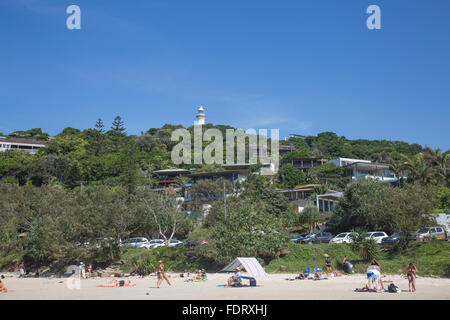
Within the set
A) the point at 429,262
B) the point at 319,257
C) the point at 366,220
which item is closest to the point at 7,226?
the point at 319,257

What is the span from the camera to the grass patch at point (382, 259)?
17769mm

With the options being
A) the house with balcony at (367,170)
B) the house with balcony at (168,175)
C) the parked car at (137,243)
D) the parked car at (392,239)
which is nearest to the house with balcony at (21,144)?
the house with balcony at (168,175)

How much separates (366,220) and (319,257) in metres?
9.58

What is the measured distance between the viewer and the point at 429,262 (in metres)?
18.0

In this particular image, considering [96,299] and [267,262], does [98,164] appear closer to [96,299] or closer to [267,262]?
[267,262]

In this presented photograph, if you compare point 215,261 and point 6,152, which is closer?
point 215,261

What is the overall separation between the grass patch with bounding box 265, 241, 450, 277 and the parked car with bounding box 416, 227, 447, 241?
1.30 meters

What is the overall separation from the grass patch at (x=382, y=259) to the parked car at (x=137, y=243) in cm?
1118

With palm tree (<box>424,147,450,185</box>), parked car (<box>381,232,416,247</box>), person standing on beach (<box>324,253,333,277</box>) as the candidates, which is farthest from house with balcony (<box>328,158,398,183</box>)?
person standing on beach (<box>324,253,333,277</box>)

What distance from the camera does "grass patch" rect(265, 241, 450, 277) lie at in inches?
700

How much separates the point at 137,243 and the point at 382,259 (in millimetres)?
17156

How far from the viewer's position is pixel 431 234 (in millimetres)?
21875

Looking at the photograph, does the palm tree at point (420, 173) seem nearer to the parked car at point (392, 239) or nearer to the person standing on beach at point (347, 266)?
the parked car at point (392, 239)

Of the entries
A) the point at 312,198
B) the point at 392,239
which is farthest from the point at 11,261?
the point at 312,198
